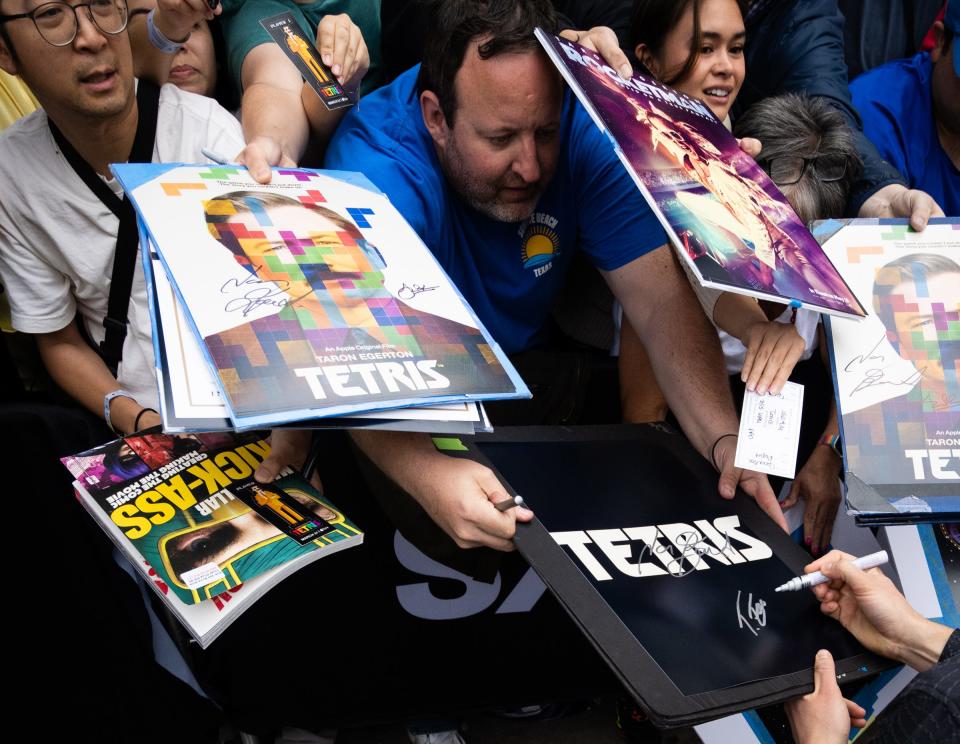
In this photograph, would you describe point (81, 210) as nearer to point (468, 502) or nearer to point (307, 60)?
point (307, 60)

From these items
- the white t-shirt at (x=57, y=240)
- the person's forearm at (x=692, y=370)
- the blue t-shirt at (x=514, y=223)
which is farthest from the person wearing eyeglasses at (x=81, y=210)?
the person's forearm at (x=692, y=370)

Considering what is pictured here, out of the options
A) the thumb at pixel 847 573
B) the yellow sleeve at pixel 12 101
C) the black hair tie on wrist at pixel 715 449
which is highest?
the yellow sleeve at pixel 12 101

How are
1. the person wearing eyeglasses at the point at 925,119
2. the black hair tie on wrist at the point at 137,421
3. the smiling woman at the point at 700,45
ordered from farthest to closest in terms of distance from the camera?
1. the person wearing eyeglasses at the point at 925,119
2. the smiling woman at the point at 700,45
3. the black hair tie on wrist at the point at 137,421

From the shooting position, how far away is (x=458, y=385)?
1.05 meters

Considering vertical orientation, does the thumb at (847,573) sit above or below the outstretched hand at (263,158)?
below

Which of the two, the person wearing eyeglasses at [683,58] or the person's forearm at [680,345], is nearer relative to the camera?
the person's forearm at [680,345]

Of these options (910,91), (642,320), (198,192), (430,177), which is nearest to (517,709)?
(642,320)

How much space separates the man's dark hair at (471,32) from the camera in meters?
1.49

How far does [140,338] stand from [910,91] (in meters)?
2.04

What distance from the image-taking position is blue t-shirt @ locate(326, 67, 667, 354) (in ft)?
5.32

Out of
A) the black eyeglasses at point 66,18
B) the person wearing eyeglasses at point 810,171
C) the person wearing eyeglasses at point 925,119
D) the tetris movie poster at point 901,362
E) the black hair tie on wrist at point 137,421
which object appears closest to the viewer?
the tetris movie poster at point 901,362

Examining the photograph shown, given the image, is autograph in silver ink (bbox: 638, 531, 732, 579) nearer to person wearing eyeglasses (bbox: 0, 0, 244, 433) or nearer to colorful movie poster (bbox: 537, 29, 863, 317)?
colorful movie poster (bbox: 537, 29, 863, 317)

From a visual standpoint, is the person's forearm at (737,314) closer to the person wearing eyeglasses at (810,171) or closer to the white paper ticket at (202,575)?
the person wearing eyeglasses at (810,171)

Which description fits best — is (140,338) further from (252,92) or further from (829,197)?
(829,197)
